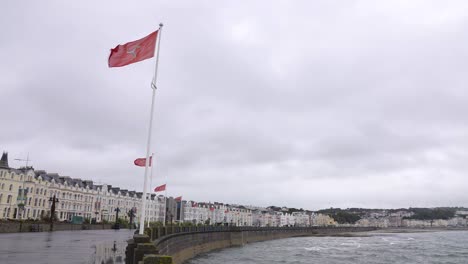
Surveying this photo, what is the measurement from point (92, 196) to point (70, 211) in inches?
427

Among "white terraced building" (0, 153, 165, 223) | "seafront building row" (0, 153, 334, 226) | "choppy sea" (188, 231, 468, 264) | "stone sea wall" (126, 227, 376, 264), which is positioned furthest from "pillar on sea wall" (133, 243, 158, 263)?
"white terraced building" (0, 153, 165, 223)

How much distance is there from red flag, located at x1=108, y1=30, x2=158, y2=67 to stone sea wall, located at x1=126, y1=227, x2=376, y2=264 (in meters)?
7.45

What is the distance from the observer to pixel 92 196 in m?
121

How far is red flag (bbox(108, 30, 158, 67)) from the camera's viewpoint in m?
17.3

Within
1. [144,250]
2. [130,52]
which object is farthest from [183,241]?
[144,250]

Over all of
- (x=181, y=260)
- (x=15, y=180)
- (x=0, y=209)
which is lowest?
(x=181, y=260)

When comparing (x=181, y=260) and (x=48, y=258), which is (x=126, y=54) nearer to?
(x=48, y=258)

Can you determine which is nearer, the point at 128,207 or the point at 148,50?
the point at 148,50

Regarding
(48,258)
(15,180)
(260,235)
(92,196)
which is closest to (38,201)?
(15,180)

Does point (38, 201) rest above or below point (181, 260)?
above

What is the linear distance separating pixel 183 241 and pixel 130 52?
1419 inches

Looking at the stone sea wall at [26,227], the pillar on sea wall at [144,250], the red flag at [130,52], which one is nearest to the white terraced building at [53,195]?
the stone sea wall at [26,227]

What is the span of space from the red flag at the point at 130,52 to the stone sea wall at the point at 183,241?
7448 millimetres

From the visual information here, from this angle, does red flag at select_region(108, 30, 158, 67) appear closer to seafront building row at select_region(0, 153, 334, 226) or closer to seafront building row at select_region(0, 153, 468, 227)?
seafront building row at select_region(0, 153, 334, 226)
